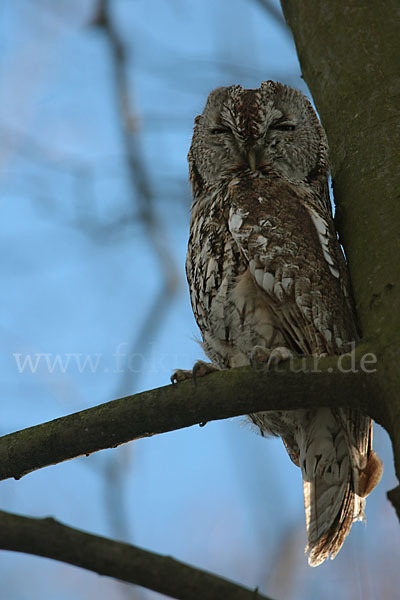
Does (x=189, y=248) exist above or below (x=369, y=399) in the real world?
above

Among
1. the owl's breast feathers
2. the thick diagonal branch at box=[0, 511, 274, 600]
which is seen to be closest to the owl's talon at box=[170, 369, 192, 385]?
the owl's breast feathers

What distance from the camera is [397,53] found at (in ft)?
8.71

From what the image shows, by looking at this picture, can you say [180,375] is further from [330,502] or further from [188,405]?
[330,502]

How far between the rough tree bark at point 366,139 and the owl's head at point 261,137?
0.31m

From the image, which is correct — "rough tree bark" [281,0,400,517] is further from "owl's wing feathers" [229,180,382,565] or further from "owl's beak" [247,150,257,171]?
"owl's beak" [247,150,257,171]

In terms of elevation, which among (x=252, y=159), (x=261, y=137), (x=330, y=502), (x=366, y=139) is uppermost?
(x=261, y=137)

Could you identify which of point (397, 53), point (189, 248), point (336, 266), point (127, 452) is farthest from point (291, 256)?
point (127, 452)

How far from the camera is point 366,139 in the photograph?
253 centimetres

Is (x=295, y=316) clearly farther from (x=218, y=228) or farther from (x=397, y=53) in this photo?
(x=397, y=53)

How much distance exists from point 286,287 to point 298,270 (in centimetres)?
8

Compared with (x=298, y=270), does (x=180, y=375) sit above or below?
below

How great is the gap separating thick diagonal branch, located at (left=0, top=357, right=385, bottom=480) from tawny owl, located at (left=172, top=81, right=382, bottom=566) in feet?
0.78

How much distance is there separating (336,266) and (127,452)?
1957 millimetres

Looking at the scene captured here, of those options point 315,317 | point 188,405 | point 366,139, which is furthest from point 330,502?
point 366,139
